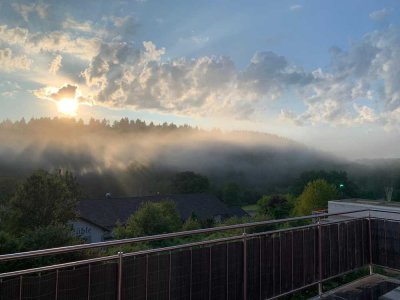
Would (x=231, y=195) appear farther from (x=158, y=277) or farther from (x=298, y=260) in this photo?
(x=158, y=277)

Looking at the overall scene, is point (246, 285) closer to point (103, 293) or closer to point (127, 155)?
point (103, 293)

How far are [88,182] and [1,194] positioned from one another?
46.4 meters

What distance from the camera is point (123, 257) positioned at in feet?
11.9

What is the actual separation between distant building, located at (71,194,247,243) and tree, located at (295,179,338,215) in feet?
49.0

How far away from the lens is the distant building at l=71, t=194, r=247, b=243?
52812 mm

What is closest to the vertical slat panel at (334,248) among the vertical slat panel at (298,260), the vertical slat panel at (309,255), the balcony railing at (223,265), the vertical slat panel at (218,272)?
the balcony railing at (223,265)

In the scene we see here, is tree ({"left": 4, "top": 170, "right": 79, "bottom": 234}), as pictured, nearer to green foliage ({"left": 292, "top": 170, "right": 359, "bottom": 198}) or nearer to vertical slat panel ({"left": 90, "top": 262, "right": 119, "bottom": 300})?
vertical slat panel ({"left": 90, "top": 262, "right": 119, "bottom": 300})

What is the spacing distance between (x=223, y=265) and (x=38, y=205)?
110 feet

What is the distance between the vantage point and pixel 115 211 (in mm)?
62000

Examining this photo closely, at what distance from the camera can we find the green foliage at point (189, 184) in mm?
94375

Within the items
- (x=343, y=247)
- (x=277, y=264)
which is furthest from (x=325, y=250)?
(x=277, y=264)

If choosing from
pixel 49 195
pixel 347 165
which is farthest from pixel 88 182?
pixel 347 165

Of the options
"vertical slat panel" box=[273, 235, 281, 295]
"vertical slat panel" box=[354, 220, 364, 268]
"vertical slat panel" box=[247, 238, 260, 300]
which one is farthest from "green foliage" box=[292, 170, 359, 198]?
"vertical slat panel" box=[247, 238, 260, 300]

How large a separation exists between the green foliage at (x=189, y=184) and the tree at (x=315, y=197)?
38.0 metres
